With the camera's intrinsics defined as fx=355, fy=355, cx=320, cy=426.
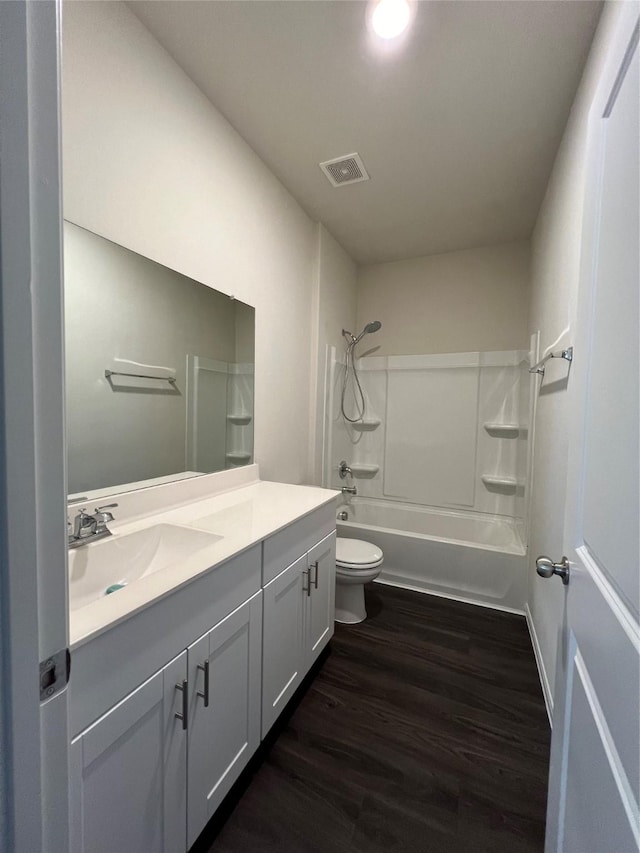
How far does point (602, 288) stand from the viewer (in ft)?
2.28

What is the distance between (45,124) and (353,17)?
4.77 feet

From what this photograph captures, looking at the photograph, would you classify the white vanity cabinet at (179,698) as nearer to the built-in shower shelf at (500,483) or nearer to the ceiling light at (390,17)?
the ceiling light at (390,17)

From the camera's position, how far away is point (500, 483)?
2.88m

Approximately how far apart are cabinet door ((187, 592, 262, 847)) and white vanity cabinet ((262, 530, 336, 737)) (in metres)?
0.07

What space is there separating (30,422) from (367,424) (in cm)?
313

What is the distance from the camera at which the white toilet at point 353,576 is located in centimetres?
204

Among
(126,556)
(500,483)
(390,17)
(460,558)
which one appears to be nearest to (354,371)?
(500,483)

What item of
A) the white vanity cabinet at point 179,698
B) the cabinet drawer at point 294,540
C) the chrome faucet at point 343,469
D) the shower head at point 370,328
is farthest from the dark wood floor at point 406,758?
the shower head at point 370,328

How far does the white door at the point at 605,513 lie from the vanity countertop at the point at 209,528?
2.80 feet

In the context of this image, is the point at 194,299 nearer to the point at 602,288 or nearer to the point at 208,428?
the point at 208,428

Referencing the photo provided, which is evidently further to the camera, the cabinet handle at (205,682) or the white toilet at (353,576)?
the white toilet at (353,576)

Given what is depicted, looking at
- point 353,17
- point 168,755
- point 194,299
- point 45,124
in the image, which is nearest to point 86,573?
point 168,755

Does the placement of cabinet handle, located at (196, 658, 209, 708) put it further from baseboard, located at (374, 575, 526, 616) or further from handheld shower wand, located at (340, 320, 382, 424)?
handheld shower wand, located at (340, 320, 382, 424)

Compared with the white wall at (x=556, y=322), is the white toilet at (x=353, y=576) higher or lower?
lower
